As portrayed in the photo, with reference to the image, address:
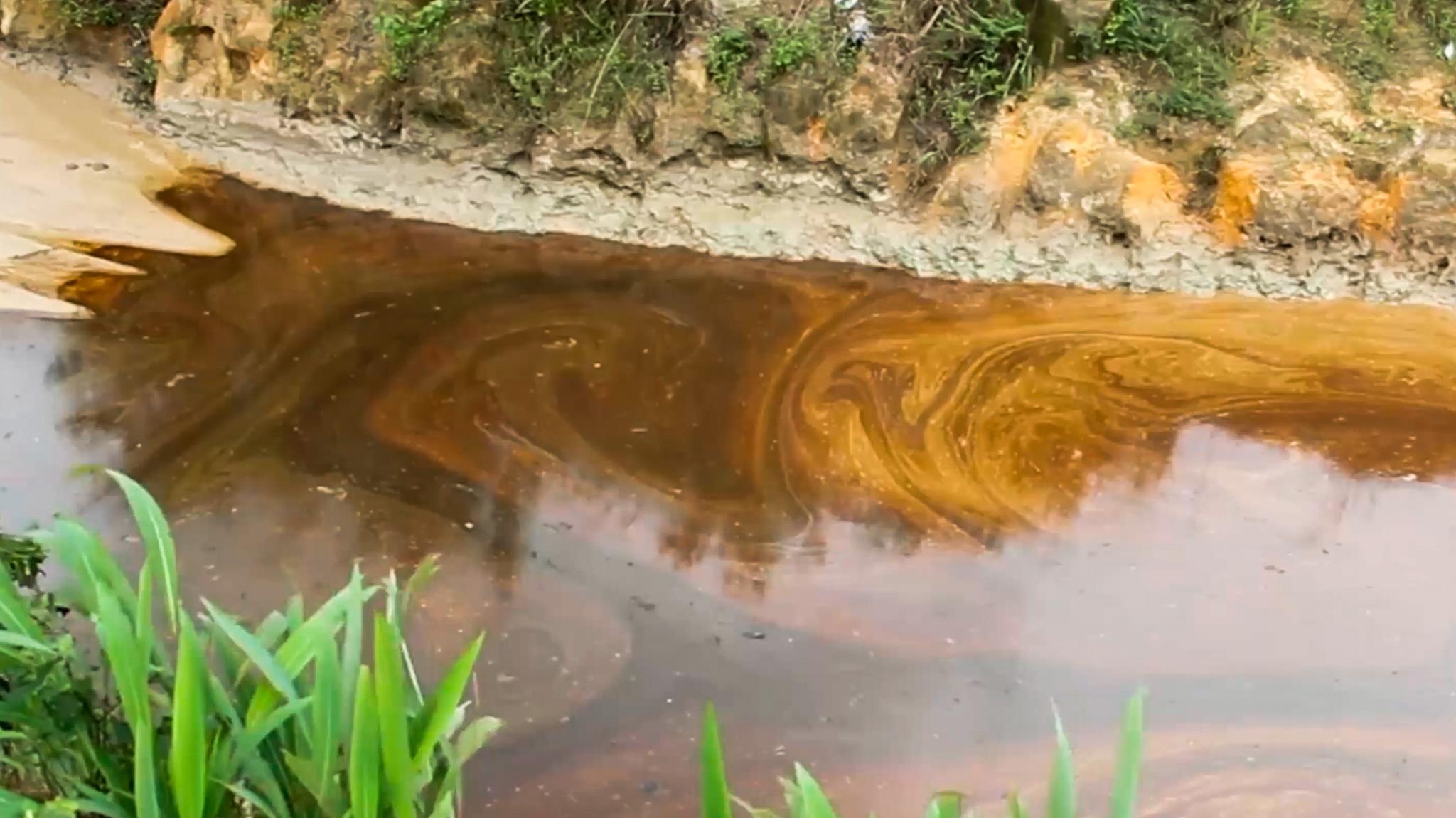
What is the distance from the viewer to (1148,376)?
112 inches

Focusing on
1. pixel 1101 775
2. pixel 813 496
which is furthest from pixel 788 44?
pixel 1101 775

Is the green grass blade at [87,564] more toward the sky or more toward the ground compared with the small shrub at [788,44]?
more toward the ground

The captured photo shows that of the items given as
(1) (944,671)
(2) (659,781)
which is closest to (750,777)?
(2) (659,781)

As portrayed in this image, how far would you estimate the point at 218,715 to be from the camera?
3.93ft

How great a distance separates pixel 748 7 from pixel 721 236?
0.69m

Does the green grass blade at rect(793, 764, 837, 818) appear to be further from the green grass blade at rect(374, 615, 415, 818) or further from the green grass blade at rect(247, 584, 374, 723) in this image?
the green grass blade at rect(247, 584, 374, 723)

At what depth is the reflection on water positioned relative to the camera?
6.14ft

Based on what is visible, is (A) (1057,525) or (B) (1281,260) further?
(B) (1281,260)

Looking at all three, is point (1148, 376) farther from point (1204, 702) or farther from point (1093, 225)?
point (1204, 702)

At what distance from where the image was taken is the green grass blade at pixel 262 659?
1161 mm

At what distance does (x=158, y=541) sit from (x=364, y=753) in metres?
0.40

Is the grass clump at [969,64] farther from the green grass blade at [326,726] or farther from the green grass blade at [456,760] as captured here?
the green grass blade at [326,726]

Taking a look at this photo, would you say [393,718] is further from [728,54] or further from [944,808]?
[728,54]

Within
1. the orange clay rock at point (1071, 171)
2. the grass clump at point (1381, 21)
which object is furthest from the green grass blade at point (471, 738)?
the grass clump at point (1381, 21)
